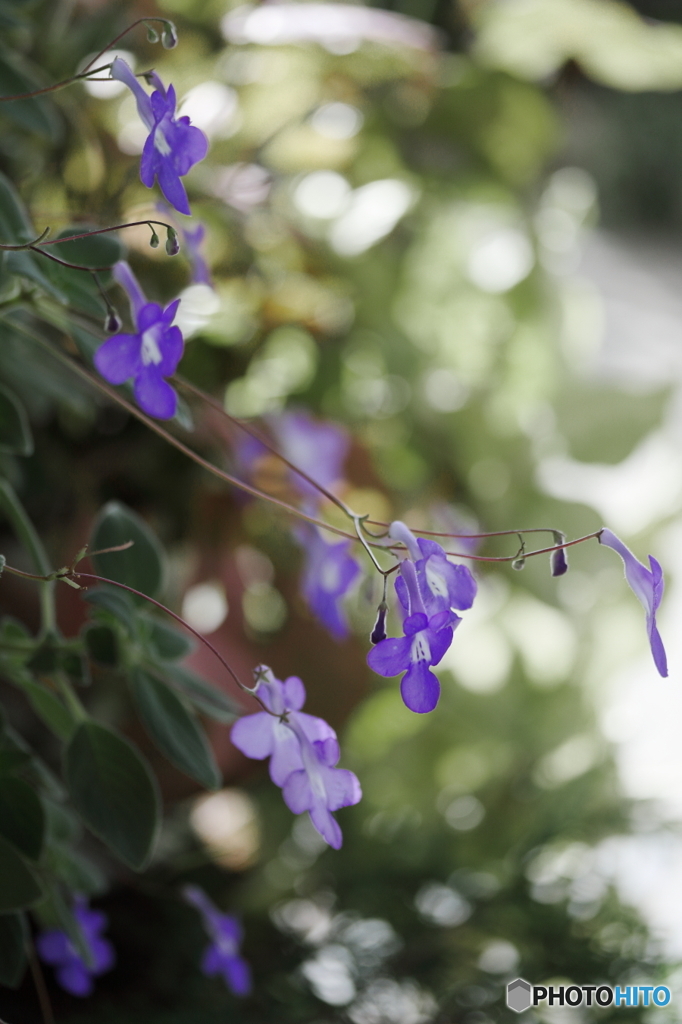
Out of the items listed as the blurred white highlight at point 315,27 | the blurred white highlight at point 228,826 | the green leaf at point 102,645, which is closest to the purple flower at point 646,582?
the green leaf at point 102,645

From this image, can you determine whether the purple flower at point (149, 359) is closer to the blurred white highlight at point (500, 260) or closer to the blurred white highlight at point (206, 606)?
the blurred white highlight at point (206, 606)

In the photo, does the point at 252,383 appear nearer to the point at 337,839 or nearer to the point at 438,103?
the point at 438,103

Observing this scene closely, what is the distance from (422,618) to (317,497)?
0.19m

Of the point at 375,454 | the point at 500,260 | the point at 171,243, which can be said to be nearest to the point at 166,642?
the point at 171,243

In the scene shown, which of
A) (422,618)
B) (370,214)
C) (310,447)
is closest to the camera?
(422,618)

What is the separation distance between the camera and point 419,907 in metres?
0.34

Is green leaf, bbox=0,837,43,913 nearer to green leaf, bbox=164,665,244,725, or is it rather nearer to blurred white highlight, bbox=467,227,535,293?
green leaf, bbox=164,665,244,725

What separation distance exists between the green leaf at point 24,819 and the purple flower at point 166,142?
131mm

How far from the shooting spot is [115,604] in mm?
206

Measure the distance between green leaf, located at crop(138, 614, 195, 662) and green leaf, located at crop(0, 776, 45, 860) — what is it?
0.16 ft

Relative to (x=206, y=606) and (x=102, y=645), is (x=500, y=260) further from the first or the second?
(x=102, y=645)

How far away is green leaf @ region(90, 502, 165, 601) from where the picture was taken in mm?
234

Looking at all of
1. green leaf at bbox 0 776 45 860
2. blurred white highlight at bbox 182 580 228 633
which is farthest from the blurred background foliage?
green leaf at bbox 0 776 45 860

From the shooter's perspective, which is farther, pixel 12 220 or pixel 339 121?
pixel 339 121
